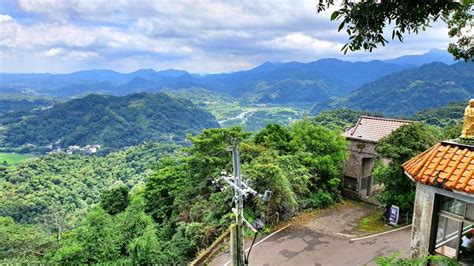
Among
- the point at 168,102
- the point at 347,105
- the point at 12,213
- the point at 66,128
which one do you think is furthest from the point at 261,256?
the point at 347,105

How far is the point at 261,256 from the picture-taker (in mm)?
13156

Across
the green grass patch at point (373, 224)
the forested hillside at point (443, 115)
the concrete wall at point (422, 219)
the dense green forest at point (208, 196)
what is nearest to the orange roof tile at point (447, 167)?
the concrete wall at point (422, 219)

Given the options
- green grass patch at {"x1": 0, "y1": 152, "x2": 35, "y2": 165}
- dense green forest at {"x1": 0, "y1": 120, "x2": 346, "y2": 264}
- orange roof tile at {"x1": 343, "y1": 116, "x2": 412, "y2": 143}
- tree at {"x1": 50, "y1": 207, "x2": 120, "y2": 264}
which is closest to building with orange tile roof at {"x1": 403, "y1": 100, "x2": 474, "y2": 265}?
dense green forest at {"x1": 0, "y1": 120, "x2": 346, "y2": 264}

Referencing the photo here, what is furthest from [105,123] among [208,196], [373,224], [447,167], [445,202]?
[447,167]

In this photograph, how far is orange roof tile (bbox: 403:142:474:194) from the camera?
209 inches

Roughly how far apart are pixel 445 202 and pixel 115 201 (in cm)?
2479

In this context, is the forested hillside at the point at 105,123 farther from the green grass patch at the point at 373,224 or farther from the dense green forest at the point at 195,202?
the green grass patch at the point at 373,224

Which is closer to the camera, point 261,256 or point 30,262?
point 261,256

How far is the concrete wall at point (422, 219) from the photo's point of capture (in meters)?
5.96

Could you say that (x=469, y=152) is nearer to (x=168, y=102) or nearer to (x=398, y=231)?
(x=398, y=231)

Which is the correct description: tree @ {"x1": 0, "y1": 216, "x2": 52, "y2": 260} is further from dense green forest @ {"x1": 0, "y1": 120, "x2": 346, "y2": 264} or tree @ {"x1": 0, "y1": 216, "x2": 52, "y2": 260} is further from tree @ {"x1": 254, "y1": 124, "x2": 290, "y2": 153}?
tree @ {"x1": 254, "y1": 124, "x2": 290, "y2": 153}

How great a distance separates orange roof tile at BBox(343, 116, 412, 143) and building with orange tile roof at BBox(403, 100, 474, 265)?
13146 mm

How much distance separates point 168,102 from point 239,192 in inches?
6289

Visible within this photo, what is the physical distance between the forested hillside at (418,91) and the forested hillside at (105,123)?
77.4 meters
